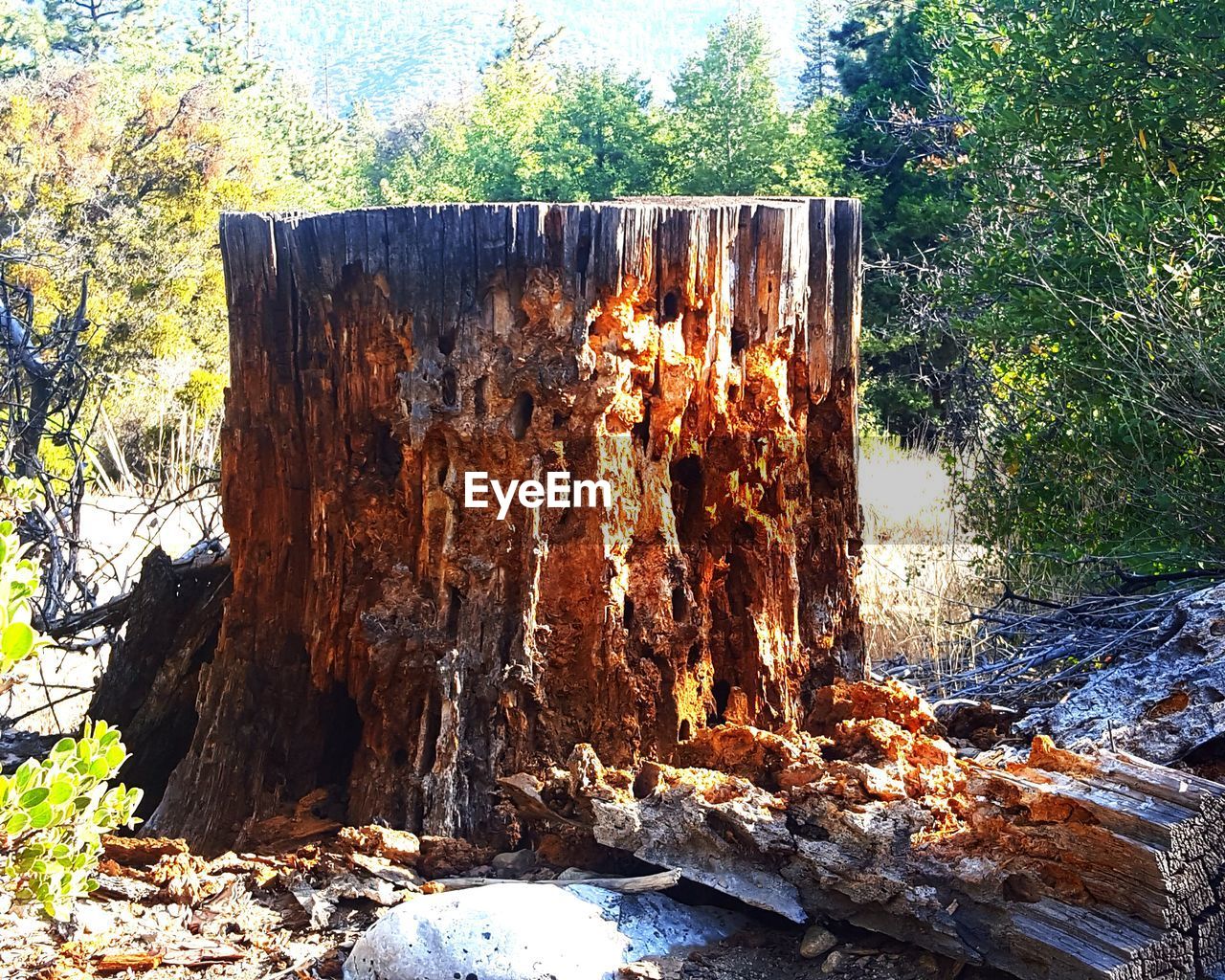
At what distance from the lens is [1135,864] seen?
238cm

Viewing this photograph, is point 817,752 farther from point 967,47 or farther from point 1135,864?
point 967,47

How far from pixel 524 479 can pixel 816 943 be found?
4.33 ft

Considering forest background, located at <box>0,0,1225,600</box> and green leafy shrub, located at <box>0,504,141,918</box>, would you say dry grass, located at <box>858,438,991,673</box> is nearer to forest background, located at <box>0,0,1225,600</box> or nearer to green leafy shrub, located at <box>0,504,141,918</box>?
forest background, located at <box>0,0,1225,600</box>

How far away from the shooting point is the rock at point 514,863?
10.2 ft

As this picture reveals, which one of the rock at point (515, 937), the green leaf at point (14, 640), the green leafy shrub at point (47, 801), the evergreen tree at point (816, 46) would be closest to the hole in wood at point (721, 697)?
the rock at point (515, 937)

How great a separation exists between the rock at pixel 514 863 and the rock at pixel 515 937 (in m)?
0.34

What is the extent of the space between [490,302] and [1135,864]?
1945mm

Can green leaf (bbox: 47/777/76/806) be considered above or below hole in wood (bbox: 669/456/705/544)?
below

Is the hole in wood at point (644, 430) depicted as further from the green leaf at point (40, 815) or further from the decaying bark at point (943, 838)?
the green leaf at point (40, 815)

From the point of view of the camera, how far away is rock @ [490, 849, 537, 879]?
3123 millimetres

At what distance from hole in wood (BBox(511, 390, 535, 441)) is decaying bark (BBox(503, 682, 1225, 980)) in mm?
824

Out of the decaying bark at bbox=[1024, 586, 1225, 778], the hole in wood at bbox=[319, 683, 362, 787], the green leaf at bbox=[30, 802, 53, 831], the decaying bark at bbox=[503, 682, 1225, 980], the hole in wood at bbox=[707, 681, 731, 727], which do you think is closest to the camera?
the green leaf at bbox=[30, 802, 53, 831]

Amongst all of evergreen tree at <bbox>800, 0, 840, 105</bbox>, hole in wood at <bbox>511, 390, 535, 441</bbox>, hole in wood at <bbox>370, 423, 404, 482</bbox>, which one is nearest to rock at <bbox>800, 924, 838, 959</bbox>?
hole in wood at <bbox>511, 390, 535, 441</bbox>

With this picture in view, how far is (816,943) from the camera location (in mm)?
2684
